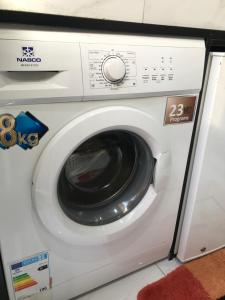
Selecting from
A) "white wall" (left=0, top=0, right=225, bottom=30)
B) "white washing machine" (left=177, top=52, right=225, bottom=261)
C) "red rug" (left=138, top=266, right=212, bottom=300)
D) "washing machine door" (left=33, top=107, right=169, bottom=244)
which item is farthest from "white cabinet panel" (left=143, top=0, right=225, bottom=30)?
"red rug" (left=138, top=266, right=212, bottom=300)

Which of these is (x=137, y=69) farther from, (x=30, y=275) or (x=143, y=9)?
(x=30, y=275)

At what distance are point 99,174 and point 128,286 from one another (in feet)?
1.49

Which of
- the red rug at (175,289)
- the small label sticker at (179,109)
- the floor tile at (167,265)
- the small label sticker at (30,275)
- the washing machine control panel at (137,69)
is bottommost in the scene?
the floor tile at (167,265)

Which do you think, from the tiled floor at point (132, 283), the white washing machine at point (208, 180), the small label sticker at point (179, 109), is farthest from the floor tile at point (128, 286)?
the small label sticker at point (179, 109)

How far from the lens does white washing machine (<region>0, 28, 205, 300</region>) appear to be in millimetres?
578

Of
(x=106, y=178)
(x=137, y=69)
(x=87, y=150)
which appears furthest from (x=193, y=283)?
(x=137, y=69)

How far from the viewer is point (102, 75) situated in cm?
63

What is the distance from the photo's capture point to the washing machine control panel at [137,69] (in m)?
0.62

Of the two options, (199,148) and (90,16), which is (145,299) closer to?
(199,148)

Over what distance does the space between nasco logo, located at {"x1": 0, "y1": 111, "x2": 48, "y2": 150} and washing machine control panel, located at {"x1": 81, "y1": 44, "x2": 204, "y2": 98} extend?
0.14m

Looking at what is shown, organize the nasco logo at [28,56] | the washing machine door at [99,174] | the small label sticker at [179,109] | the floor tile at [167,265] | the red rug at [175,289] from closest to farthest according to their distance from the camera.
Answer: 1. the nasco logo at [28,56]
2. the washing machine door at [99,174]
3. the small label sticker at [179,109]
4. the red rug at [175,289]
5. the floor tile at [167,265]

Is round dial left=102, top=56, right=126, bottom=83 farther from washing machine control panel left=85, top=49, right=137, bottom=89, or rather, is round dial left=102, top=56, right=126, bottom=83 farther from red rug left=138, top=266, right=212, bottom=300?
red rug left=138, top=266, right=212, bottom=300

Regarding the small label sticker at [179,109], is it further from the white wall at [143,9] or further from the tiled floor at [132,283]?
the tiled floor at [132,283]

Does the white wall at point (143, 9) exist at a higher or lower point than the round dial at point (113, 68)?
higher
